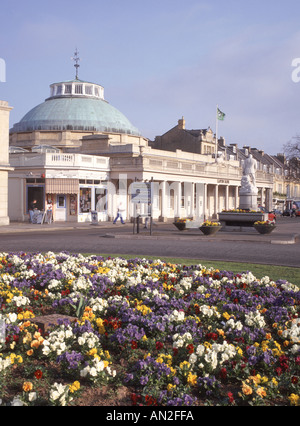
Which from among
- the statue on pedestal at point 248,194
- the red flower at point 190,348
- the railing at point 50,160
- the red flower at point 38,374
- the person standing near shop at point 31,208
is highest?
the railing at point 50,160

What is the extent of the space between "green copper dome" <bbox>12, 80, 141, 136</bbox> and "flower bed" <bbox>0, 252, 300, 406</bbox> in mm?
48540

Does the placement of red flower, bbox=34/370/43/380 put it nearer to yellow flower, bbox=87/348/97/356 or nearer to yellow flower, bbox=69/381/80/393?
yellow flower, bbox=69/381/80/393

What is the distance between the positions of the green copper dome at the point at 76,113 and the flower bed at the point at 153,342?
4854 centimetres

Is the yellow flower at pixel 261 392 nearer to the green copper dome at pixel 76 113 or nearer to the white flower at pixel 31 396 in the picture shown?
the white flower at pixel 31 396

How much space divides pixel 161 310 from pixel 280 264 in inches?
306

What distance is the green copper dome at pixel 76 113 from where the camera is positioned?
5634 centimetres

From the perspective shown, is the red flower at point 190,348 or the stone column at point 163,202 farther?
the stone column at point 163,202

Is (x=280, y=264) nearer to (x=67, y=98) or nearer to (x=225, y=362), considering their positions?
(x=225, y=362)

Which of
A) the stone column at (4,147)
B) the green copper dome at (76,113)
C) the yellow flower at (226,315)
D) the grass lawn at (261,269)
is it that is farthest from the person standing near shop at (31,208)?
the yellow flower at (226,315)

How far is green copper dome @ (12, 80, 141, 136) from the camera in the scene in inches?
2218

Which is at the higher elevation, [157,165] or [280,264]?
[157,165]

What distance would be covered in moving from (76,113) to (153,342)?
176ft

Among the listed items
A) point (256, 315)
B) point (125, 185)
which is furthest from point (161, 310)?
point (125, 185)

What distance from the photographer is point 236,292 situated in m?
8.40
